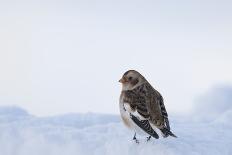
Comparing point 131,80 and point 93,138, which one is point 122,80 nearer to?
point 131,80

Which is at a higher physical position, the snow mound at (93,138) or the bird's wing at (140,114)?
the bird's wing at (140,114)

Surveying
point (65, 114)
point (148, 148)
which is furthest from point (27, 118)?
point (148, 148)

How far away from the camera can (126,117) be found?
9.88 m

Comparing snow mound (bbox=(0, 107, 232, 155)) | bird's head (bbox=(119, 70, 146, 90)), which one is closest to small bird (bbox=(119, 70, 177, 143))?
bird's head (bbox=(119, 70, 146, 90))

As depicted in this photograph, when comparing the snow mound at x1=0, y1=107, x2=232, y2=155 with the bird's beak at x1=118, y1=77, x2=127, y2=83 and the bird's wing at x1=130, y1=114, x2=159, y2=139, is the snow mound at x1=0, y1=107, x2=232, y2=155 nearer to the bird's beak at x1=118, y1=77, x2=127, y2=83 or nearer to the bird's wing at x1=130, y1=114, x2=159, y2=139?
the bird's wing at x1=130, y1=114, x2=159, y2=139

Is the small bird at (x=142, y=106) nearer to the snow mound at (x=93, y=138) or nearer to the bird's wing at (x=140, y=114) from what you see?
the bird's wing at (x=140, y=114)

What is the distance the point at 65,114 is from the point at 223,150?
2886 mm

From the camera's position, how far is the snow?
979 cm

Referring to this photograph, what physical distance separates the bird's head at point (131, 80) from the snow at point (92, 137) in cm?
69

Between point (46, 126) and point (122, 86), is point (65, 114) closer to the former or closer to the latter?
point (46, 126)

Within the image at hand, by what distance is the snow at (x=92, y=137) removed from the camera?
979cm

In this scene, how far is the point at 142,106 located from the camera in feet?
32.0

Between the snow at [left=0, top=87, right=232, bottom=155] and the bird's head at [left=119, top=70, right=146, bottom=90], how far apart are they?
69 cm

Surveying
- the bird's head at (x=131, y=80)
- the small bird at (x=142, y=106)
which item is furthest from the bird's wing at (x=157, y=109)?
the bird's head at (x=131, y=80)
